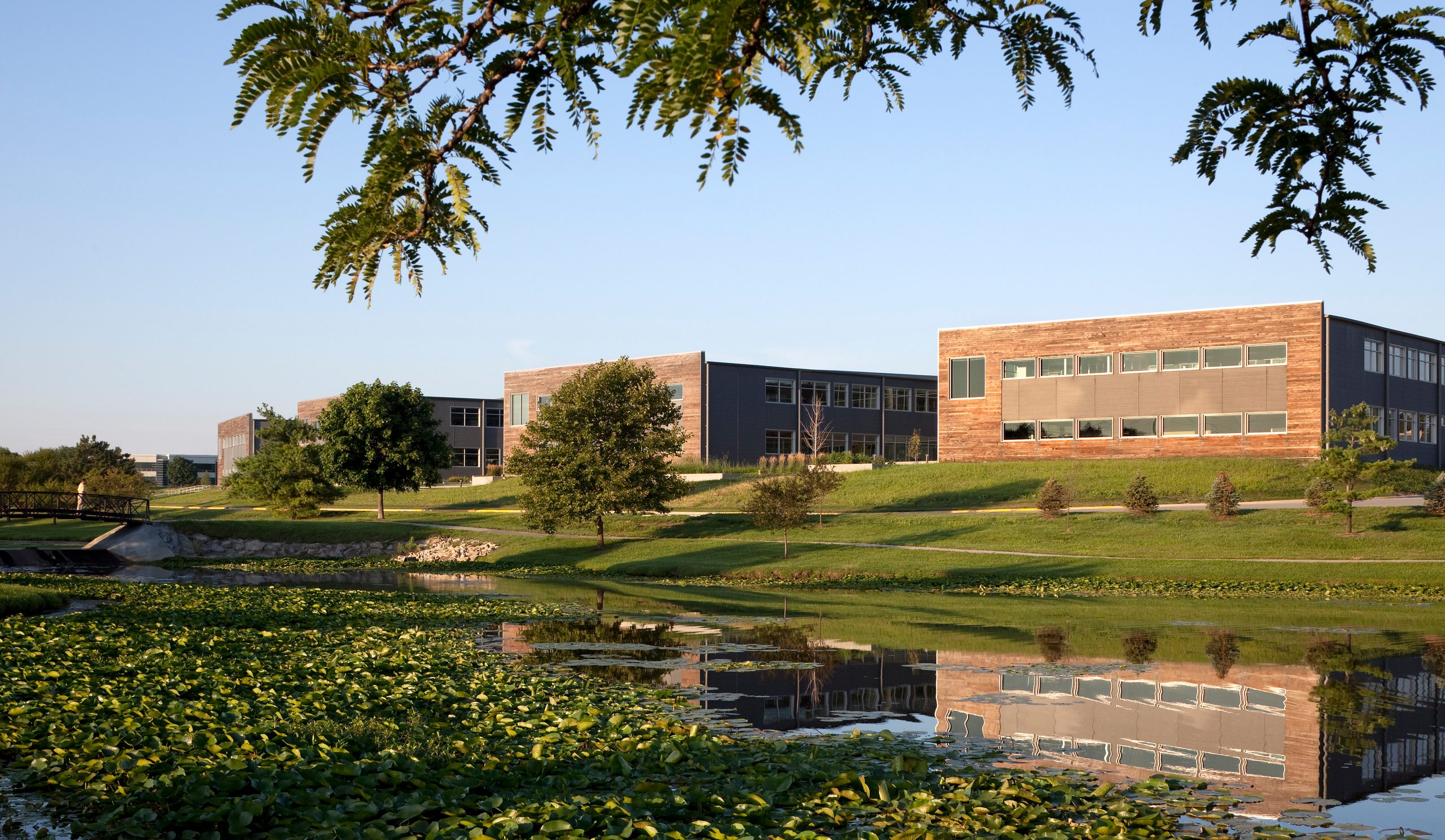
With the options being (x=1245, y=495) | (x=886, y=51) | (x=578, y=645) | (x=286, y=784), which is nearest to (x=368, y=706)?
(x=286, y=784)

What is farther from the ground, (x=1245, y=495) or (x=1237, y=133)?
(x=1237, y=133)

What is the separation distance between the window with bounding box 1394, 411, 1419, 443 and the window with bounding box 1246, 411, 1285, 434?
10.4m

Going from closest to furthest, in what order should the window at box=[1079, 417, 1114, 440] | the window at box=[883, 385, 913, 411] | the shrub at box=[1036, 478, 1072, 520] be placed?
the shrub at box=[1036, 478, 1072, 520], the window at box=[1079, 417, 1114, 440], the window at box=[883, 385, 913, 411]

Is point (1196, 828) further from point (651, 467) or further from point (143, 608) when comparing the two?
point (651, 467)

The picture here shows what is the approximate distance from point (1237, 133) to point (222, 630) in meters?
16.9

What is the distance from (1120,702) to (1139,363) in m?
52.9

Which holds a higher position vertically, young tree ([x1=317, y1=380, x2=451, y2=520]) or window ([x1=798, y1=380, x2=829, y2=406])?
window ([x1=798, y1=380, x2=829, y2=406])

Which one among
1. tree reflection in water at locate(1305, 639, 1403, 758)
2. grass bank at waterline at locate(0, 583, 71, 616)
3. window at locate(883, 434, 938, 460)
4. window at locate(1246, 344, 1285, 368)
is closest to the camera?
tree reflection in water at locate(1305, 639, 1403, 758)

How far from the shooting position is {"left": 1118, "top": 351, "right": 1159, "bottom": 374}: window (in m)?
60.8

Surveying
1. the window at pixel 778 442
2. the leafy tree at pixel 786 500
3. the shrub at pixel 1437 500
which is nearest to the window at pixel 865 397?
the window at pixel 778 442

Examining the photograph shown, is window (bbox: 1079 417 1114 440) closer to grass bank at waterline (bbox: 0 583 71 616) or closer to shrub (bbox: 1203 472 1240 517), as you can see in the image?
shrub (bbox: 1203 472 1240 517)

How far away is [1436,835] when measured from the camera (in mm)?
7426

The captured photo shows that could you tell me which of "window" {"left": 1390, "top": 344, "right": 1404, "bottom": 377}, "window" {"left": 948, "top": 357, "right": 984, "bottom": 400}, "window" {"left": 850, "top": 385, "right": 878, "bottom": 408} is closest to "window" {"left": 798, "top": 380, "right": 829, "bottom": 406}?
"window" {"left": 850, "top": 385, "right": 878, "bottom": 408}

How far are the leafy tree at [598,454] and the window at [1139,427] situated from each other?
29774 mm
